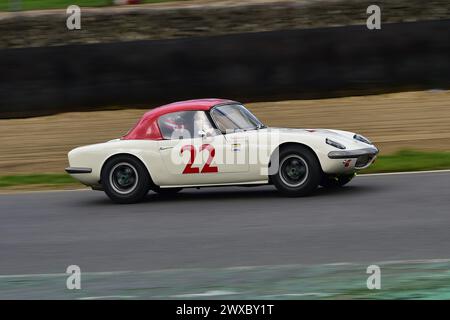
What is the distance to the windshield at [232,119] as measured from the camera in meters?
10.6

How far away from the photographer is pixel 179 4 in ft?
74.2

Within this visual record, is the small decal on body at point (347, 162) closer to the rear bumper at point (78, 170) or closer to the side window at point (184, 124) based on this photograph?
the side window at point (184, 124)

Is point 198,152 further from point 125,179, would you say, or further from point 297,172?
point 297,172

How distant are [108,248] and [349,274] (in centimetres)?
257

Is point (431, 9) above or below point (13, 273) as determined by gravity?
above

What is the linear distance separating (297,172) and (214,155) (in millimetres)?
950

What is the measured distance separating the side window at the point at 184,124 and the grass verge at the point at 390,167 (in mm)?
2748

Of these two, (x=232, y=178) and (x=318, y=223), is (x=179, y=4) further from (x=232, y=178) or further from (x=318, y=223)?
(x=318, y=223)

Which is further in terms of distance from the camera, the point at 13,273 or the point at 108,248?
the point at 108,248

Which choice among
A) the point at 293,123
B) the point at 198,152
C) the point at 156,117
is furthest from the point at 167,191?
the point at 293,123

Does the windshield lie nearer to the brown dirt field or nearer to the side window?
the side window

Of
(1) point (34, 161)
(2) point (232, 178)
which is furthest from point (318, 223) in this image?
(1) point (34, 161)

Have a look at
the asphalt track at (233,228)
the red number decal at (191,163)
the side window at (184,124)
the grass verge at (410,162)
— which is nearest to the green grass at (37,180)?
the asphalt track at (233,228)

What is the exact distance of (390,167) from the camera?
12.6 meters
